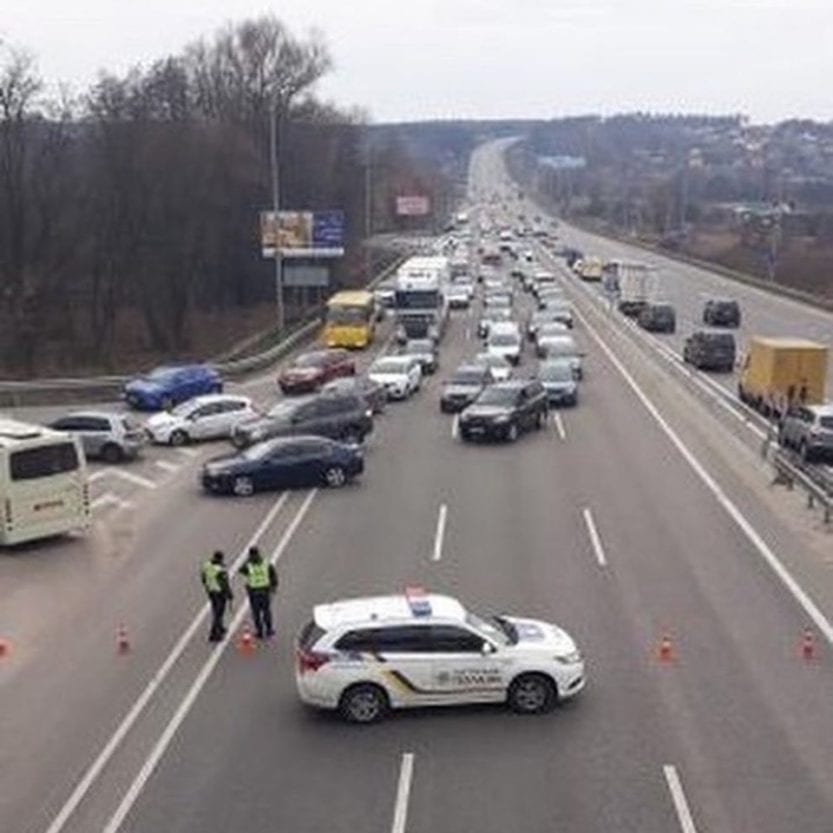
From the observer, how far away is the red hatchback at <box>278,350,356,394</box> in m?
53.0

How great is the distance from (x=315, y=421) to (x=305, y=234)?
37563mm

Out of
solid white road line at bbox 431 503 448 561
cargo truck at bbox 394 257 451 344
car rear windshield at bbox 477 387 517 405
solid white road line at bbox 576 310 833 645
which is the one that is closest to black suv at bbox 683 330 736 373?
solid white road line at bbox 576 310 833 645

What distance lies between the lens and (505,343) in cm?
6219

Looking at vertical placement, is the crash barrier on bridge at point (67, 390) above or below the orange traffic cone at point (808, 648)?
below

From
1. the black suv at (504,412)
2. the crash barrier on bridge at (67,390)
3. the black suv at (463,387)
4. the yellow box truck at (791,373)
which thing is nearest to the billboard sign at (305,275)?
the crash barrier on bridge at (67,390)

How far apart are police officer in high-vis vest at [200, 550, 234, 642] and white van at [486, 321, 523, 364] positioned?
36.3 m

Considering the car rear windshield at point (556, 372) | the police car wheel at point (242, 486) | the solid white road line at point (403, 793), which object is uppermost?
the solid white road line at point (403, 793)

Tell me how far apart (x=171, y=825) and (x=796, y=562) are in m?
14.8

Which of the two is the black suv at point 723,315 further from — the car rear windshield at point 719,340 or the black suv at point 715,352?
the car rear windshield at point 719,340

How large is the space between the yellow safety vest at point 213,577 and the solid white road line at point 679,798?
25.8 ft

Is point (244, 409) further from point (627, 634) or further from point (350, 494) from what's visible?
point (627, 634)

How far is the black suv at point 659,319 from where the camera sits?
75750mm

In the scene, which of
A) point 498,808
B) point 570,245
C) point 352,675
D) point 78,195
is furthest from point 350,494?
point 570,245

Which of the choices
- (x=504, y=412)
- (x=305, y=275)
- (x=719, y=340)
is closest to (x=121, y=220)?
(x=305, y=275)
